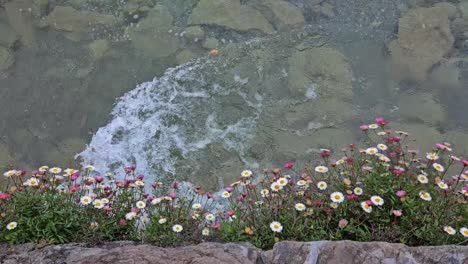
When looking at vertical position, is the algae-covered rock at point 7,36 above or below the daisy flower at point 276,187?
above

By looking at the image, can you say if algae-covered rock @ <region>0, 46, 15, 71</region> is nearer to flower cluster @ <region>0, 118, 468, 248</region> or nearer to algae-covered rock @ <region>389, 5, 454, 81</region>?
flower cluster @ <region>0, 118, 468, 248</region>

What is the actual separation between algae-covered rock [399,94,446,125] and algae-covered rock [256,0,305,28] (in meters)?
1.26

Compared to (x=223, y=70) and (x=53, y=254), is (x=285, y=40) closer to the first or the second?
A: (x=223, y=70)

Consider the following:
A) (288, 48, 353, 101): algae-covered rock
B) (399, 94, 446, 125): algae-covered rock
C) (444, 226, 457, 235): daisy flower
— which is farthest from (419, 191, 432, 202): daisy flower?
(288, 48, 353, 101): algae-covered rock

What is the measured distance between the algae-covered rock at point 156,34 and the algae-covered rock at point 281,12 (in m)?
0.88

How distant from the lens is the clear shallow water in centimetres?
384

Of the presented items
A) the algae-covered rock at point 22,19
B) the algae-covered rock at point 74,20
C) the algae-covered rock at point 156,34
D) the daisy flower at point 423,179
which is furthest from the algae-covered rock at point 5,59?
the daisy flower at point 423,179

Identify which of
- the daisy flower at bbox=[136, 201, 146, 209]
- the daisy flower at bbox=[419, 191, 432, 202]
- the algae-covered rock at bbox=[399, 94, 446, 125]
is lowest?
the algae-covered rock at bbox=[399, 94, 446, 125]

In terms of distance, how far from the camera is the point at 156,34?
15.6ft

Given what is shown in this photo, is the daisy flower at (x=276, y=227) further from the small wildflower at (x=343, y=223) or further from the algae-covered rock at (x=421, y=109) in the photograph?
the algae-covered rock at (x=421, y=109)

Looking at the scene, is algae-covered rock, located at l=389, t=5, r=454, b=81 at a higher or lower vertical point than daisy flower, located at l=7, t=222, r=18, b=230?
lower

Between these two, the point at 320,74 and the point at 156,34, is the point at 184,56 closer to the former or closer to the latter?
the point at 156,34

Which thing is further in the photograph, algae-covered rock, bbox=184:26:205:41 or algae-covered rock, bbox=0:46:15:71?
algae-covered rock, bbox=184:26:205:41

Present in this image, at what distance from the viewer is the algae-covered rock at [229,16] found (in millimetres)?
4797
